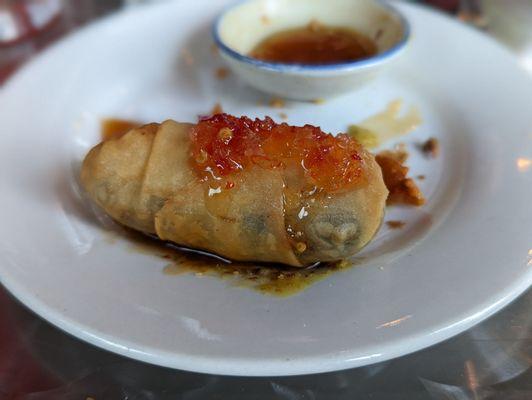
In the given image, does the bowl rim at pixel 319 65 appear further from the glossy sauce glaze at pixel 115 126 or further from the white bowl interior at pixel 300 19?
the glossy sauce glaze at pixel 115 126

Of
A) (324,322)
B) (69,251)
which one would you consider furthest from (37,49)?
(324,322)

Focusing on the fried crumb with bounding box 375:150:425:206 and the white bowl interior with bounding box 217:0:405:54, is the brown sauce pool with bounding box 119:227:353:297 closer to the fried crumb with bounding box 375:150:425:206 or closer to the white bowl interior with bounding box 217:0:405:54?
the fried crumb with bounding box 375:150:425:206

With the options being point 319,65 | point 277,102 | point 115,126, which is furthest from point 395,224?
point 115,126

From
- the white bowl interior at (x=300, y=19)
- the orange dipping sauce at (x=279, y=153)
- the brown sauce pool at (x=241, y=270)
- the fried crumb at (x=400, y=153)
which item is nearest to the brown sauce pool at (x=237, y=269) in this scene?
the brown sauce pool at (x=241, y=270)

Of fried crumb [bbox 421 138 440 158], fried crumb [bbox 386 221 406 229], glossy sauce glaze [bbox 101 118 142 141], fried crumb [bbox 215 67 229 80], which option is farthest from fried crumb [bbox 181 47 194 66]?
fried crumb [bbox 386 221 406 229]

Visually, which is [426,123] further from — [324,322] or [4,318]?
[4,318]

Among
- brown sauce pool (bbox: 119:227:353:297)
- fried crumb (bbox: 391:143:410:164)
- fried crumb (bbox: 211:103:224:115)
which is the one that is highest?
brown sauce pool (bbox: 119:227:353:297)
